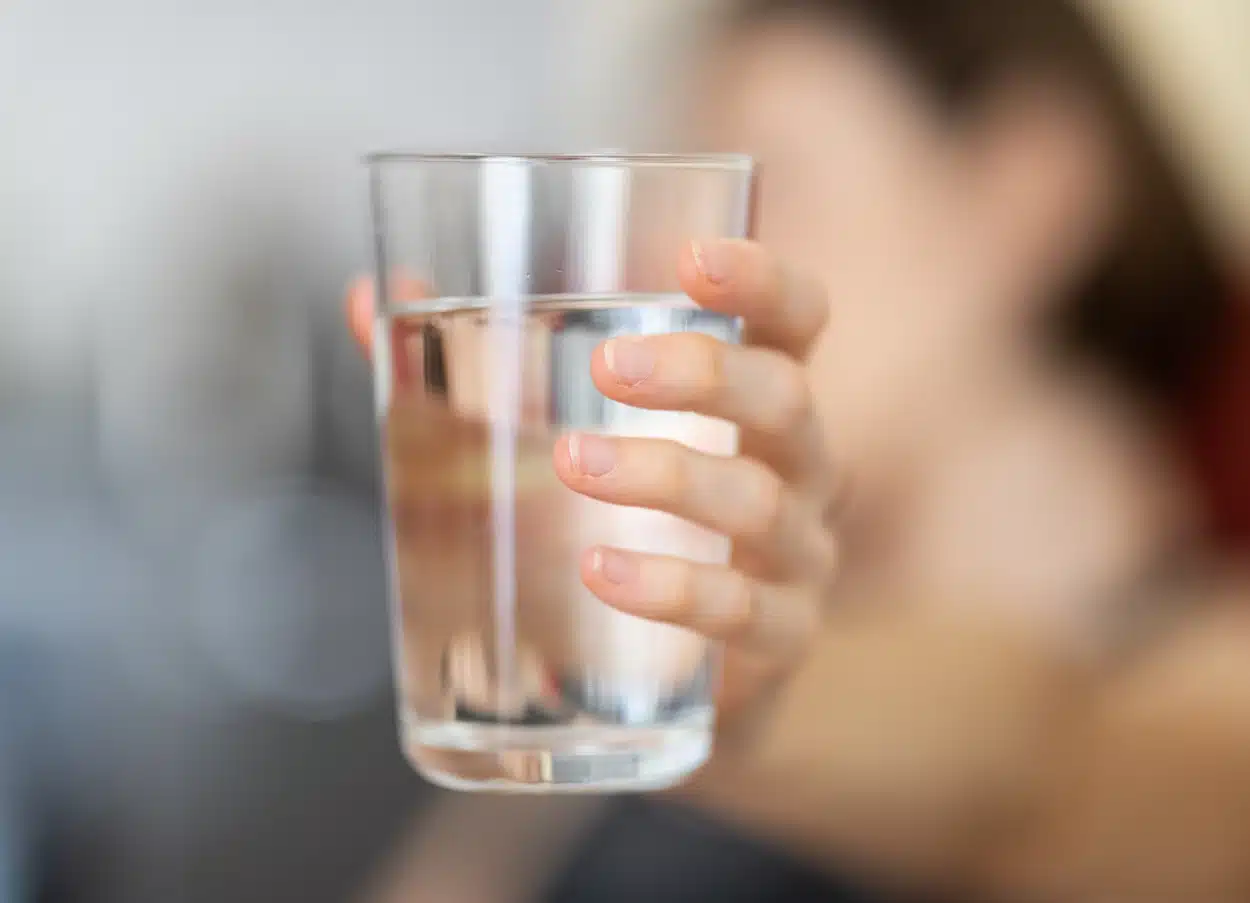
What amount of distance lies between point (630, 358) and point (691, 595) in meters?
0.09

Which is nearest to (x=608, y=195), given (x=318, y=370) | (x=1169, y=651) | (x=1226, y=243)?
(x=1169, y=651)

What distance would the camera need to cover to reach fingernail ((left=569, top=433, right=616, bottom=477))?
0.44 m

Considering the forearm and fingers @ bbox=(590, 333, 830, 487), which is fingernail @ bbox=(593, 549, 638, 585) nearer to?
fingers @ bbox=(590, 333, 830, 487)

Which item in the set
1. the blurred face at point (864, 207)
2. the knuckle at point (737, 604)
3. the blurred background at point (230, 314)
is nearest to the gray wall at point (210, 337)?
the blurred background at point (230, 314)

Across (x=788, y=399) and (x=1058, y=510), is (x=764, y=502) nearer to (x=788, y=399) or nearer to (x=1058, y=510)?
(x=788, y=399)

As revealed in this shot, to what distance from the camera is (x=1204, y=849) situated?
4.01 feet

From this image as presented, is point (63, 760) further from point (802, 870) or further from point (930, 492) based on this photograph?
point (930, 492)

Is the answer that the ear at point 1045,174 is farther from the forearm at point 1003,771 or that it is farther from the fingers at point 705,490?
the fingers at point 705,490

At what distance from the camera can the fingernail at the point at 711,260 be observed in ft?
1.49

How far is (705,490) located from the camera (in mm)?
473

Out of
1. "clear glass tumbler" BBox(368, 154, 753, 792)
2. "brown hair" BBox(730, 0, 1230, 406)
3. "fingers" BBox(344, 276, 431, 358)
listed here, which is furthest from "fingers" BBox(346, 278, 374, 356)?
"brown hair" BBox(730, 0, 1230, 406)

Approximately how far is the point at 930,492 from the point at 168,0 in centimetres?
129

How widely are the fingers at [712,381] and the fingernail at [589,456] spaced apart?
18 mm

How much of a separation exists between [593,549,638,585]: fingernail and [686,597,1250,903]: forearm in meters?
0.76
